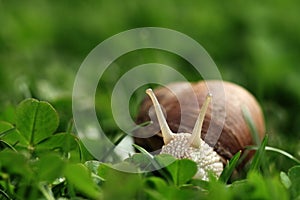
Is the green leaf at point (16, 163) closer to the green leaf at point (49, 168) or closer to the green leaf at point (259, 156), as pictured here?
the green leaf at point (49, 168)

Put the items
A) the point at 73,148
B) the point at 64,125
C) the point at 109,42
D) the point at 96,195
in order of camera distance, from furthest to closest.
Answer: the point at 109,42
the point at 64,125
the point at 73,148
the point at 96,195

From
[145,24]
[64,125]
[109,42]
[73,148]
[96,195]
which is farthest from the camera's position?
[145,24]

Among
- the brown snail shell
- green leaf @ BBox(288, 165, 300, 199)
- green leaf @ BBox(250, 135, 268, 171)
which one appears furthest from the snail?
green leaf @ BBox(288, 165, 300, 199)

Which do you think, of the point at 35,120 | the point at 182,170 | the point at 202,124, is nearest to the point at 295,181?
the point at 182,170

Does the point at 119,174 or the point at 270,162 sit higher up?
the point at 119,174

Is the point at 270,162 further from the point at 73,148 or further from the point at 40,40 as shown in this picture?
the point at 40,40

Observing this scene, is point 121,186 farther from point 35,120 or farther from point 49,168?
point 35,120

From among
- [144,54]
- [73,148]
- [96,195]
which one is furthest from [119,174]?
[144,54]
